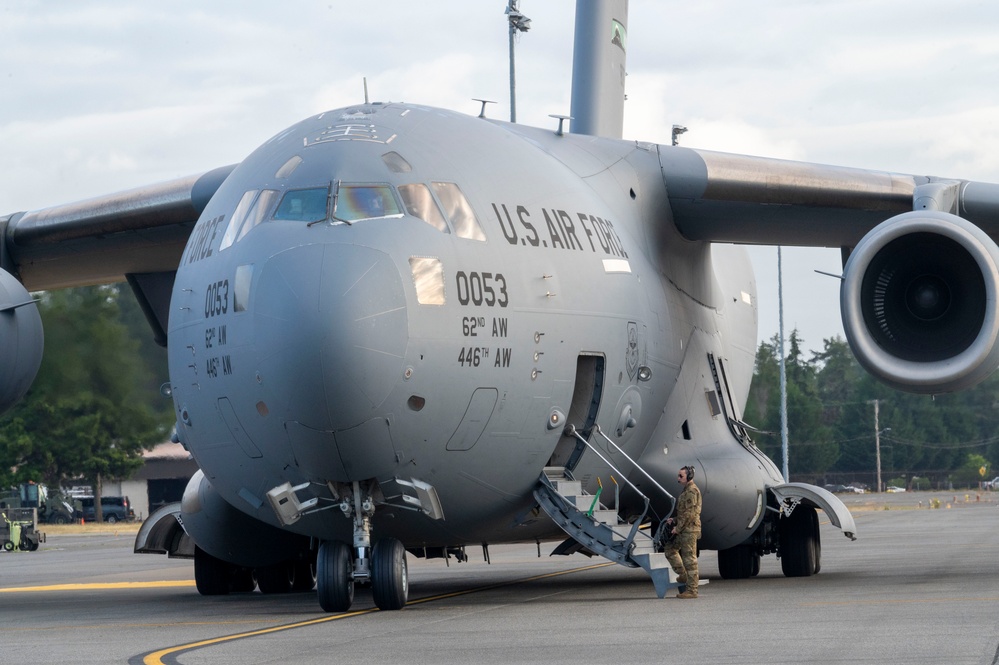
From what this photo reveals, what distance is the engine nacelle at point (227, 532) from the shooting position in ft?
44.2

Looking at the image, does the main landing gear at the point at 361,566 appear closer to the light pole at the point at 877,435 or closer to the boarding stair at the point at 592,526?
the boarding stair at the point at 592,526

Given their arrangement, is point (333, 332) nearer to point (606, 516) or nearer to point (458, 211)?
point (458, 211)

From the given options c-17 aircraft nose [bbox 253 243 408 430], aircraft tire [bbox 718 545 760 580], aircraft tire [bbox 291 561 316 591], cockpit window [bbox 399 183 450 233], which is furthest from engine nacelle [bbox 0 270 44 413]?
aircraft tire [bbox 718 545 760 580]

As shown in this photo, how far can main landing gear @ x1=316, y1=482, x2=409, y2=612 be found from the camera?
10.6 m

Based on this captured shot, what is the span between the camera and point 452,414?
34.7 ft

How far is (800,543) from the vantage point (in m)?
14.8

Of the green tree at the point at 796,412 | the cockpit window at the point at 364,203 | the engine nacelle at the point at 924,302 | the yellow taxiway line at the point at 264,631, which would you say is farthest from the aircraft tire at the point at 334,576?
the green tree at the point at 796,412

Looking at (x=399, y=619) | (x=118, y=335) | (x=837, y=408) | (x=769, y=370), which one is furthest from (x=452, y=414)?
(x=837, y=408)

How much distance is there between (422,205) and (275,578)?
5412mm

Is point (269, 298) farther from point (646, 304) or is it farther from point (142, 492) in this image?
point (142, 492)

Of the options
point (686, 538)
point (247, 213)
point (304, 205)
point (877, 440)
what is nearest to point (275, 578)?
point (686, 538)

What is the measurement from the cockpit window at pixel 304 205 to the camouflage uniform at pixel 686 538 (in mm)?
4064

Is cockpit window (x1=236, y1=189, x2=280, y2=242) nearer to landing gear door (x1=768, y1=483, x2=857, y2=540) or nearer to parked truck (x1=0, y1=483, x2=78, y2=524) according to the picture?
landing gear door (x1=768, y1=483, x2=857, y2=540)

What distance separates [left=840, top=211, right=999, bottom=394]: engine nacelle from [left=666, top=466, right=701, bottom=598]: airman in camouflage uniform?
6.35 feet
